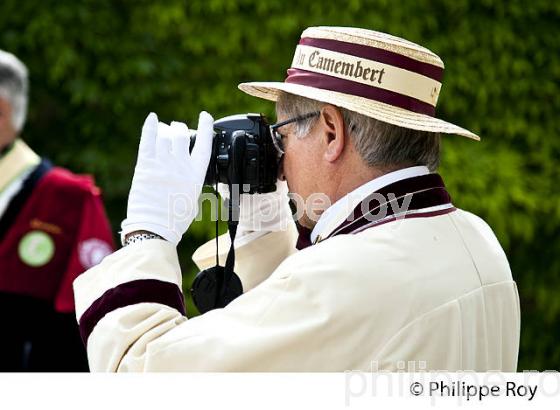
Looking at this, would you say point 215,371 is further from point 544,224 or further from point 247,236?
point 544,224

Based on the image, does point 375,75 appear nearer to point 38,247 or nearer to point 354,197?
point 354,197

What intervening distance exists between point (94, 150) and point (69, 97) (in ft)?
1.17

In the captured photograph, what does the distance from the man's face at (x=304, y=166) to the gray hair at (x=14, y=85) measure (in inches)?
76.3

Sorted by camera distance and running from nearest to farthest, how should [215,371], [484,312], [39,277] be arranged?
1. [215,371]
2. [484,312]
3. [39,277]

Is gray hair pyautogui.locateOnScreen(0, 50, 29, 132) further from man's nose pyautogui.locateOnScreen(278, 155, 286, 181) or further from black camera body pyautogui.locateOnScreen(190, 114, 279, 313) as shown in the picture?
man's nose pyautogui.locateOnScreen(278, 155, 286, 181)

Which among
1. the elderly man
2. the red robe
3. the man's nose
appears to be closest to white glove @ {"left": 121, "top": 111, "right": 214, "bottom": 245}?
the elderly man

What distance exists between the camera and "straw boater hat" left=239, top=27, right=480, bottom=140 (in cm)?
197

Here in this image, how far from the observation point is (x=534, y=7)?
4594mm

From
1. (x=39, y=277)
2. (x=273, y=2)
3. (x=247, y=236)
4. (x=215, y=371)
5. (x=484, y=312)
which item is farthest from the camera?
(x=273, y=2)

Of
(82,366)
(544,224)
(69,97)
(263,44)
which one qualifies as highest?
(263,44)

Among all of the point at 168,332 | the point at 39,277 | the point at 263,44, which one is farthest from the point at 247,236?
the point at 263,44

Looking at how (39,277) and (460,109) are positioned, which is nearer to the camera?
(39,277)

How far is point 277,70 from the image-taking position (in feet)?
15.2

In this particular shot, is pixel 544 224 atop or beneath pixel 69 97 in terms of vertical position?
beneath
